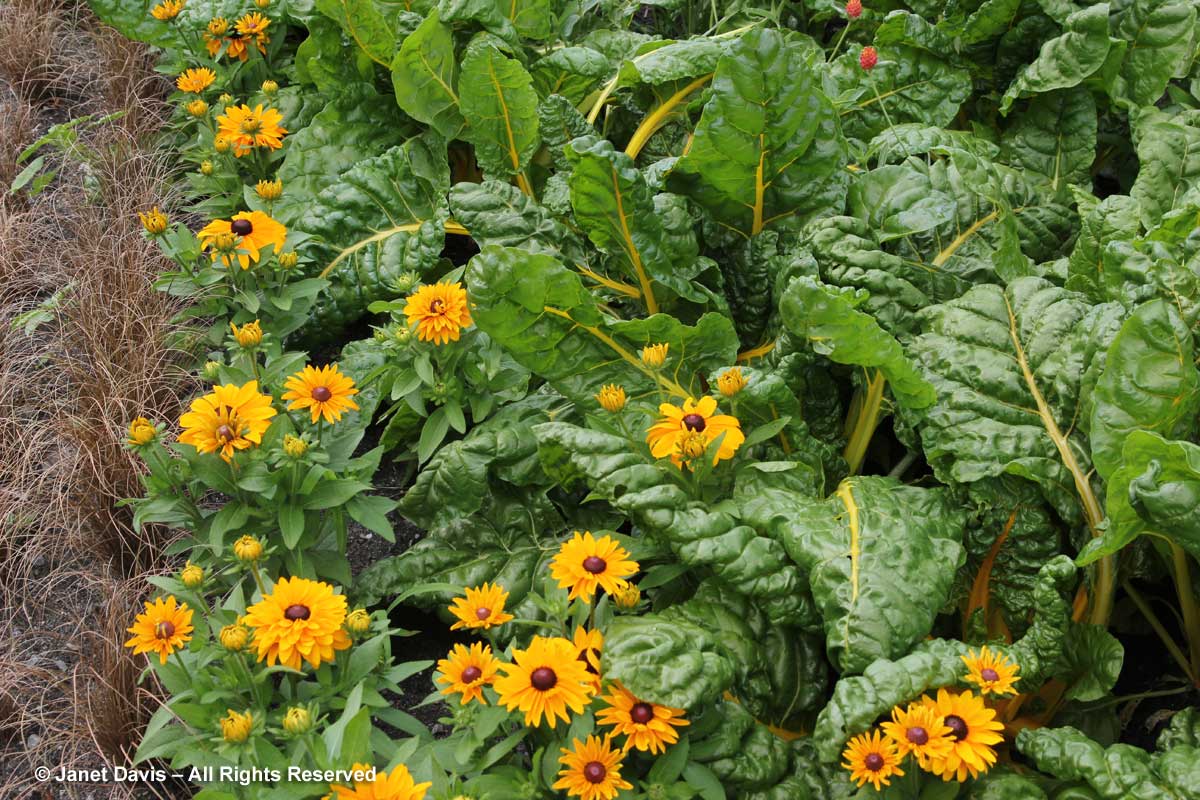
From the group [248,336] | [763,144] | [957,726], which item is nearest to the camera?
[957,726]

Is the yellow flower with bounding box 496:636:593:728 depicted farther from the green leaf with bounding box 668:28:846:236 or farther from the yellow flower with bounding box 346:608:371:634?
the green leaf with bounding box 668:28:846:236

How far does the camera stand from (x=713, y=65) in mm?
3215

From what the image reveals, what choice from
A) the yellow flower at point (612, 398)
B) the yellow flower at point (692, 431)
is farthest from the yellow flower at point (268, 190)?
the yellow flower at point (692, 431)

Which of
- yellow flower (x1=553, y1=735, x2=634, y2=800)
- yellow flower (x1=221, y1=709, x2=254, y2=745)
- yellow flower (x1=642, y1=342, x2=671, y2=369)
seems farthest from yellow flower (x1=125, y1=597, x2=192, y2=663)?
yellow flower (x1=642, y1=342, x2=671, y2=369)

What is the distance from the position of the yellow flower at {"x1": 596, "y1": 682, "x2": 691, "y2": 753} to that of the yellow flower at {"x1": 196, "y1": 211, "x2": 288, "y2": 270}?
1.42 m

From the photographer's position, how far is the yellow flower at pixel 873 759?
1.95 m

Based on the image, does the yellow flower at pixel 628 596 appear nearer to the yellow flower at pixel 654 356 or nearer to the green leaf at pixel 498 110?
the yellow flower at pixel 654 356

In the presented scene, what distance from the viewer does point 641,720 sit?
2021 mm

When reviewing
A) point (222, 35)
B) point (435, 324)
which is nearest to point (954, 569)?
point (435, 324)

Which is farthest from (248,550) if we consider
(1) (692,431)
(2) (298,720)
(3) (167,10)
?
(3) (167,10)

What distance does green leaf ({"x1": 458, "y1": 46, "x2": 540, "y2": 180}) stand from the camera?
3.06 meters

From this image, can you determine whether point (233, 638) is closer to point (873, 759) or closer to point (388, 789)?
point (388, 789)

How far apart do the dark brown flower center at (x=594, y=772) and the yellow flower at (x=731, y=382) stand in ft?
2.57

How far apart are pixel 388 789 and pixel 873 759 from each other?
0.77 metres
